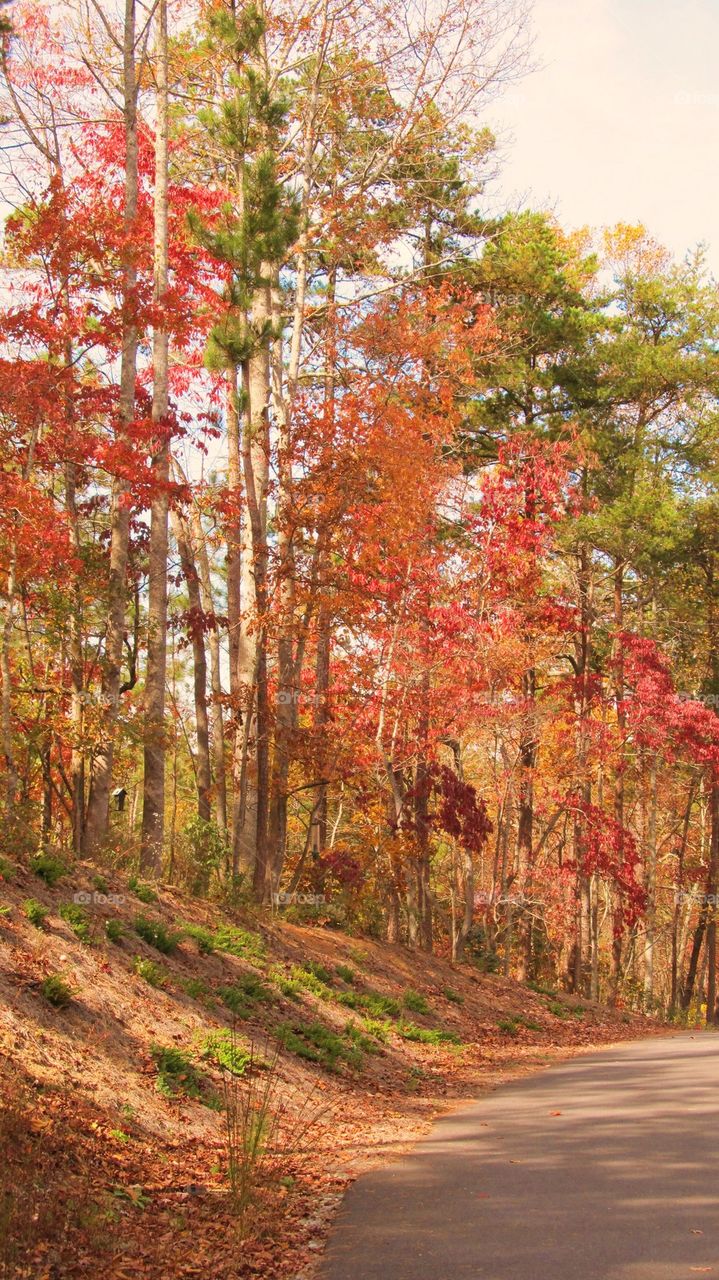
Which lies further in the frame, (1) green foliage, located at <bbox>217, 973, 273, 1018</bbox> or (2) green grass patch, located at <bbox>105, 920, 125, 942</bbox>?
(1) green foliage, located at <bbox>217, 973, 273, 1018</bbox>

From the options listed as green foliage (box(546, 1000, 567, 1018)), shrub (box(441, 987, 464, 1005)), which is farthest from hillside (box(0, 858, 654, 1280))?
green foliage (box(546, 1000, 567, 1018))

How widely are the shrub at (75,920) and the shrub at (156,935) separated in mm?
1222

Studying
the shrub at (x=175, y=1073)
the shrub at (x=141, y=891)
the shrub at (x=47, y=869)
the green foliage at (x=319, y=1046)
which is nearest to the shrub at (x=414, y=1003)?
the green foliage at (x=319, y=1046)

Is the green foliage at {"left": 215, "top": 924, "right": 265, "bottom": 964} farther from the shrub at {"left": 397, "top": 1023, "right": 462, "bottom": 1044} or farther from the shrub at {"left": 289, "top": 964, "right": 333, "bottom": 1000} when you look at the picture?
the shrub at {"left": 397, "top": 1023, "right": 462, "bottom": 1044}

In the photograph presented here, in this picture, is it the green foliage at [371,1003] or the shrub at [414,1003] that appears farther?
the shrub at [414,1003]

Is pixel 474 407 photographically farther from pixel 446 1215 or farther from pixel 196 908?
pixel 446 1215

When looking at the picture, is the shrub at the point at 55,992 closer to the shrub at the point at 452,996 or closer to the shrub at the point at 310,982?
the shrub at the point at 310,982

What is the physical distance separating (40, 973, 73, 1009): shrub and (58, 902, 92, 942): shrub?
4.31 feet

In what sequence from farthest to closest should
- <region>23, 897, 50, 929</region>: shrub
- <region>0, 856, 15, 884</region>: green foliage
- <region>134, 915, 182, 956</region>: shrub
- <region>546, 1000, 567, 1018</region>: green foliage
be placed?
<region>546, 1000, 567, 1018</region>: green foliage, <region>134, 915, 182, 956</region>: shrub, <region>0, 856, 15, 884</region>: green foliage, <region>23, 897, 50, 929</region>: shrub

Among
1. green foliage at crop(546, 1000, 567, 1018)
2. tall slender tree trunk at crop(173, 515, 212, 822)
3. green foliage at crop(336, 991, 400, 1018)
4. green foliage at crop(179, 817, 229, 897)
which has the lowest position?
green foliage at crop(546, 1000, 567, 1018)

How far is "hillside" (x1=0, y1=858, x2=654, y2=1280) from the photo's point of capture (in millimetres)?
5754

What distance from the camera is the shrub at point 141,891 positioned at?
1262cm

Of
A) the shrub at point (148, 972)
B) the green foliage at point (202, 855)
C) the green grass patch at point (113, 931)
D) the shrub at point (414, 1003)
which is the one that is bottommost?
the shrub at point (414, 1003)

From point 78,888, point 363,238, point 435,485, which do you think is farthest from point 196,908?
point 363,238
